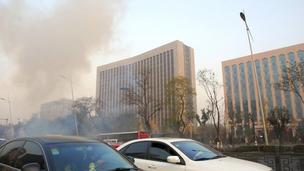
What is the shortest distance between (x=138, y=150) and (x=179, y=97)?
100 ft

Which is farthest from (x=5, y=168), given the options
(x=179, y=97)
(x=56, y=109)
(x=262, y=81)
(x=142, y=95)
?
(x=262, y=81)

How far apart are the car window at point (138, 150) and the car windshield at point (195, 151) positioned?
2.63 ft

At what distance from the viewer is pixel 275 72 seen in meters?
93.9

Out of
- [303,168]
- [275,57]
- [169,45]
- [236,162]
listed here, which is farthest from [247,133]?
[236,162]

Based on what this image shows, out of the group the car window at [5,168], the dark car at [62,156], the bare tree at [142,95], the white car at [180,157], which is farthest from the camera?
the bare tree at [142,95]

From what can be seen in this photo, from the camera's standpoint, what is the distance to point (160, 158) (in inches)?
273

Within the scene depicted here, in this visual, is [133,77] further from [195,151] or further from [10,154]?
[10,154]

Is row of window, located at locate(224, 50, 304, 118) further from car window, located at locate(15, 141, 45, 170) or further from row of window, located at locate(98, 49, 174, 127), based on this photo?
car window, located at locate(15, 141, 45, 170)

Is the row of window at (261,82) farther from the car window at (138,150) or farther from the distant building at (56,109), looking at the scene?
the car window at (138,150)

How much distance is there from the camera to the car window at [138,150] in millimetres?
7360

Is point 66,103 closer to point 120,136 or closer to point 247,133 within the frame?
point 120,136

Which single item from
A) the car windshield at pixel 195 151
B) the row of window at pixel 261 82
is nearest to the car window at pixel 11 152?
the car windshield at pixel 195 151

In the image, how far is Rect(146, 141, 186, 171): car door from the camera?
21.2 ft

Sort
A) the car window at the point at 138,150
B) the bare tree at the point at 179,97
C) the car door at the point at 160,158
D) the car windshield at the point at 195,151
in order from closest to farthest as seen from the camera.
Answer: the car door at the point at 160,158, the car windshield at the point at 195,151, the car window at the point at 138,150, the bare tree at the point at 179,97
